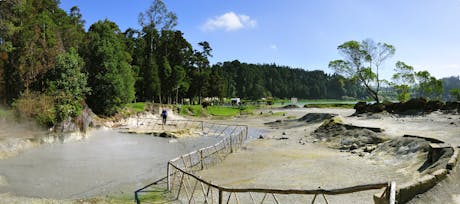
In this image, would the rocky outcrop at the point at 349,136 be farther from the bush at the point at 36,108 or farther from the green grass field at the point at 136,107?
the green grass field at the point at 136,107

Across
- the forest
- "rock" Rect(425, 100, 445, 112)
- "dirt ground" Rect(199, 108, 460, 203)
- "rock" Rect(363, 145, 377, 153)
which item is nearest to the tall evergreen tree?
the forest

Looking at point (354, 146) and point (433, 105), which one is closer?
point (354, 146)

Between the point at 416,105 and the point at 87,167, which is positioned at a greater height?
the point at 416,105

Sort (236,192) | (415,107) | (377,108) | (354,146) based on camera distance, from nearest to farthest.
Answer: (236,192), (354,146), (415,107), (377,108)

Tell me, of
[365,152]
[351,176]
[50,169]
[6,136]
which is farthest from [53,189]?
[365,152]

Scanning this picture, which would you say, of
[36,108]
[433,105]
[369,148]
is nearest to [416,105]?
[433,105]

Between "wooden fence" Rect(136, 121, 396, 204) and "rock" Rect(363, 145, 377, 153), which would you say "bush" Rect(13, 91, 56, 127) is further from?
"rock" Rect(363, 145, 377, 153)

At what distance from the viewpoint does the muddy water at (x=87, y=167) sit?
1453cm

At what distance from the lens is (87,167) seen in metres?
19.0

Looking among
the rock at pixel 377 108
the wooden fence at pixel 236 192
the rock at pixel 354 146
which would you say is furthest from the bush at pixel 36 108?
the rock at pixel 377 108

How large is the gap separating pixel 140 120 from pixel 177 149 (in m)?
20.8

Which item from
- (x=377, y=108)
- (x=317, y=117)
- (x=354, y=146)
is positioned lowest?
(x=354, y=146)

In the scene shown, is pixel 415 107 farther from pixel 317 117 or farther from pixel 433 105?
pixel 317 117

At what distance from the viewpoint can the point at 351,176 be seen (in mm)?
15438
